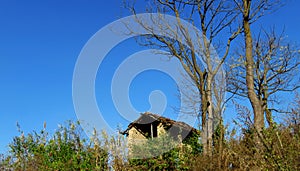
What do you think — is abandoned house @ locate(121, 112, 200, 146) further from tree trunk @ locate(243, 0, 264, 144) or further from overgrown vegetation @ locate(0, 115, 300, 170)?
tree trunk @ locate(243, 0, 264, 144)

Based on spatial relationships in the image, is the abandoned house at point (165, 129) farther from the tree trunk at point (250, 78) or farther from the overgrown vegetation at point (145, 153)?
the tree trunk at point (250, 78)

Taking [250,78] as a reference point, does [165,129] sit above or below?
below

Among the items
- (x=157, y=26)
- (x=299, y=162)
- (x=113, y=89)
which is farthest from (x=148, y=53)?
(x=299, y=162)

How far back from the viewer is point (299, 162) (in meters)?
5.29

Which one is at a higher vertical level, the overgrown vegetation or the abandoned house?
the abandoned house

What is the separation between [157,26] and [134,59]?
3572 millimetres

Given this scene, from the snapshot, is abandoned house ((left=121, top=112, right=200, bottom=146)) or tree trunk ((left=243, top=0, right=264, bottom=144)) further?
abandoned house ((left=121, top=112, right=200, bottom=146))

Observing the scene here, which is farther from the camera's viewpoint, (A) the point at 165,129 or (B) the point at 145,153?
(A) the point at 165,129

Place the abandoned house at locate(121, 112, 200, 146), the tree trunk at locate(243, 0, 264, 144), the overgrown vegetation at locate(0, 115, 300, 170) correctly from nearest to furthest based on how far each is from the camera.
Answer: the overgrown vegetation at locate(0, 115, 300, 170) < the tree trunk at locate(243, 0, 264, 144) < the abandoned house at locate(121, 112, 200, 146)

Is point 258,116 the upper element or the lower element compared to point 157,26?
lower

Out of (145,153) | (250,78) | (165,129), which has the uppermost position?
(250,78)

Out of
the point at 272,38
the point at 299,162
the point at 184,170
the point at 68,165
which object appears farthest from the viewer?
the point at 272,38

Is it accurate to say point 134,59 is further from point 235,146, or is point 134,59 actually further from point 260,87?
point 260,87

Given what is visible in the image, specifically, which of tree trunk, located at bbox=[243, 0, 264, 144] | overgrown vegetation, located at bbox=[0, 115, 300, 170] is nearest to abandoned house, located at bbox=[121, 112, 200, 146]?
overgrown vegetation, located at bbox=[0, 115, 300, 170]
